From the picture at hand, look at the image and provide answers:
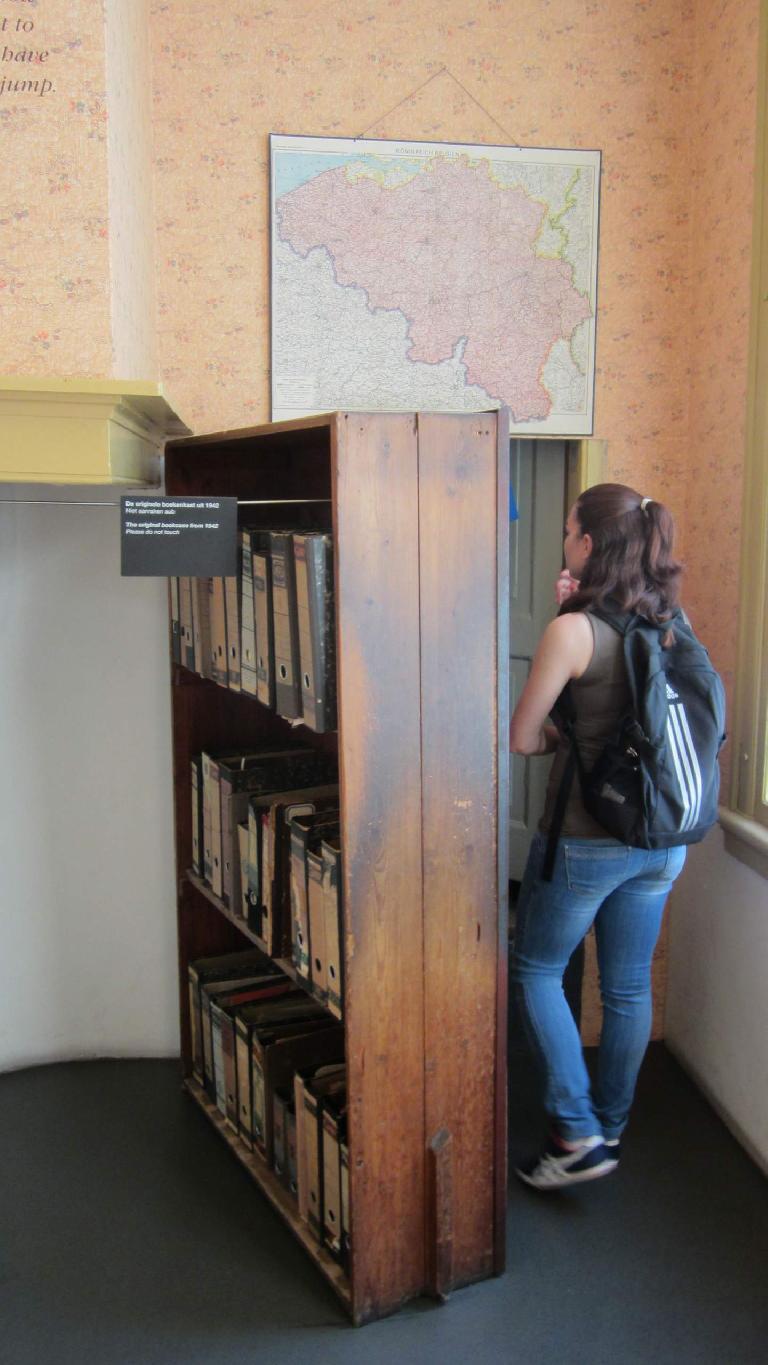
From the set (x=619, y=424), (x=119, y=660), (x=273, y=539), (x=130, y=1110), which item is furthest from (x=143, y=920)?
(x=619, y=424)

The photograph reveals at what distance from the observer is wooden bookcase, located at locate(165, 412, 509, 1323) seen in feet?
6.82

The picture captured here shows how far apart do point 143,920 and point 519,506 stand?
5.58 feet

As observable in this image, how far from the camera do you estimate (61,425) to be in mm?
2100

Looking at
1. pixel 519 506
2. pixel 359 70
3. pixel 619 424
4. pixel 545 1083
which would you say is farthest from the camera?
pixel 519 506

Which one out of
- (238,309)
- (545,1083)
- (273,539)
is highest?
(238,309)

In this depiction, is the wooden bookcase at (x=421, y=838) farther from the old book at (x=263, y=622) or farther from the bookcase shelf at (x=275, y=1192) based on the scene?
the old book at (x=263, y=622)

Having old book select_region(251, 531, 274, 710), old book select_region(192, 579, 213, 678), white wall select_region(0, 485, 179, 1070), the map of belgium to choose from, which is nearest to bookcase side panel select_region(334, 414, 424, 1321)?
old book select_region(251, 531, 274, 710)

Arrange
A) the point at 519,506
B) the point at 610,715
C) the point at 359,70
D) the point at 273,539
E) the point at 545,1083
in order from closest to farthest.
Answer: the point at 273,539, the point at 610,715, the point at 545,1083, the point at 359,70, the point at 519,506

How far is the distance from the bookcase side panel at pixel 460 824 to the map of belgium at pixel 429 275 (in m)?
1.02

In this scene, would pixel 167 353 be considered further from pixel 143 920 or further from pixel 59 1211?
pixel 59 1211

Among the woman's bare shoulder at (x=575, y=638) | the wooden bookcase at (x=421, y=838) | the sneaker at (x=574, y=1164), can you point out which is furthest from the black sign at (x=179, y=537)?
the sneaker at (x=574, y=1164)

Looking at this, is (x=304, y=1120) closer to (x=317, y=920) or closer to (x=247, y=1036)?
(x=247, y=1036)

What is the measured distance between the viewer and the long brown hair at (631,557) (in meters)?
2.39

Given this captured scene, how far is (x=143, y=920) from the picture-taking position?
3340 mm
